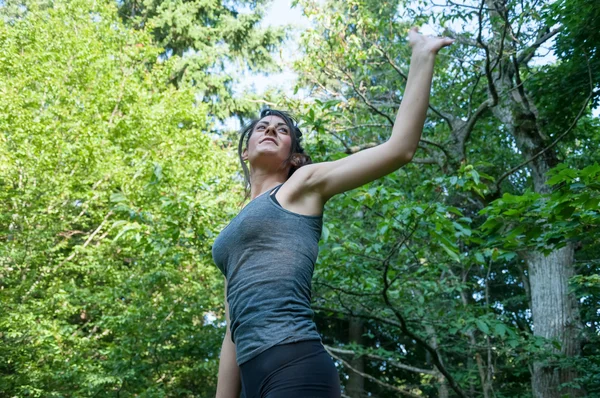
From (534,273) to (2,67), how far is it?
29.4ft

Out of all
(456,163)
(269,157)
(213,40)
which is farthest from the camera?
(213,40)

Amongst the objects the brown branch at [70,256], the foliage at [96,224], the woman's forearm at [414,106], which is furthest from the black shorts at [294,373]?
the brown branch at [70,256]

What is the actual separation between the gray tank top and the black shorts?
0.7 inches

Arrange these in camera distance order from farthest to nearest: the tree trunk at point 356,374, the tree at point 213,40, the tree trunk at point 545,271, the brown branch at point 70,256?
the tree at point 213,40
the tree trunk at point 356,374
the brown branch at point 70,256
the tree trunk at point 545,271

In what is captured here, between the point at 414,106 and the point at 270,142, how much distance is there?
460 millimetres

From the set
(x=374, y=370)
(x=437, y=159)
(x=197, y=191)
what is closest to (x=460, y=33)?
(x=437, y=159)

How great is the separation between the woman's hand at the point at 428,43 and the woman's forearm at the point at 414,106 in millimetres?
12

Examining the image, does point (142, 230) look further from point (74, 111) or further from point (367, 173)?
point (74, 111)

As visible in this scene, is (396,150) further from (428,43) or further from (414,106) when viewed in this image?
(428,43)

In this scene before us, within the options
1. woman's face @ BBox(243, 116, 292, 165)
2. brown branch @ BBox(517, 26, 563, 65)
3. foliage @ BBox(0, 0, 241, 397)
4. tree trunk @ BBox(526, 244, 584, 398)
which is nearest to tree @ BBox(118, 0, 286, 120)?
foliage @ BBox(0, 0, 241, 397)

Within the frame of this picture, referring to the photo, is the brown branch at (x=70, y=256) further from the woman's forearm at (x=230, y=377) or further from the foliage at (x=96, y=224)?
the woman's forearm at (x=230, y=377)

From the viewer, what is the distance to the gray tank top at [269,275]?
44.3 inches

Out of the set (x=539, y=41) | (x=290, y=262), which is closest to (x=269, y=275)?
(x=290, y=262)

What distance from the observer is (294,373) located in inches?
42.3
